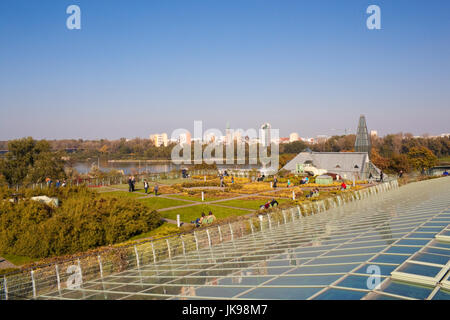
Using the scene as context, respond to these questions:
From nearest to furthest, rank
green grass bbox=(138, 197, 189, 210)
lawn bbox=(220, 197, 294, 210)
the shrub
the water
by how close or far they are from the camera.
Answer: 1. the shrub
2. lawn bbox=(220, 197, 294, 210)
3. green grass bbox=(138, 197, 189, 210)
4. the water

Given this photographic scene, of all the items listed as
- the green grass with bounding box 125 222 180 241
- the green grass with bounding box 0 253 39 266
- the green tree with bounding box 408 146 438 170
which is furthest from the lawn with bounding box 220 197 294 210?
the green tree with bounding box 408 146 438 170

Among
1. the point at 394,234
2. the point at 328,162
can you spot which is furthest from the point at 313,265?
the point at 328,162

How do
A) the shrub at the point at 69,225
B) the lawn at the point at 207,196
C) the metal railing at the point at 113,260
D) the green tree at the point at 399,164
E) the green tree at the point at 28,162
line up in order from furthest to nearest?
the green tree at the point at 399,164, the green tree at the point at 28,162, the lawn at the point at 207,196, the shrub at the point at 69,225, the metal railing at the point at 113,260

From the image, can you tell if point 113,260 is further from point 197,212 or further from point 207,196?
point 207,196

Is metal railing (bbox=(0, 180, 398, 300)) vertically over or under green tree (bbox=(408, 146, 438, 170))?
under

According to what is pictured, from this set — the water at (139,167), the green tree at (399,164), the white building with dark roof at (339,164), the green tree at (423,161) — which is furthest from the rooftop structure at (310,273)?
the water at (139,167)

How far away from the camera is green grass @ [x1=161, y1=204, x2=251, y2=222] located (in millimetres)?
21562

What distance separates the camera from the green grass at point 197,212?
70.7ft

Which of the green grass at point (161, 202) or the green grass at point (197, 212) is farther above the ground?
the green grass at point (161, 202)

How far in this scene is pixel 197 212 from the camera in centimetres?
2308

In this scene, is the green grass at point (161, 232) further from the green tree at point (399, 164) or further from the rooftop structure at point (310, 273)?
the green tree at point (399, 164)

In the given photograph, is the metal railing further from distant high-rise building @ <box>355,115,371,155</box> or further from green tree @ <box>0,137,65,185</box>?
distant high-rise building @ <box>355,115,371,155</box>
